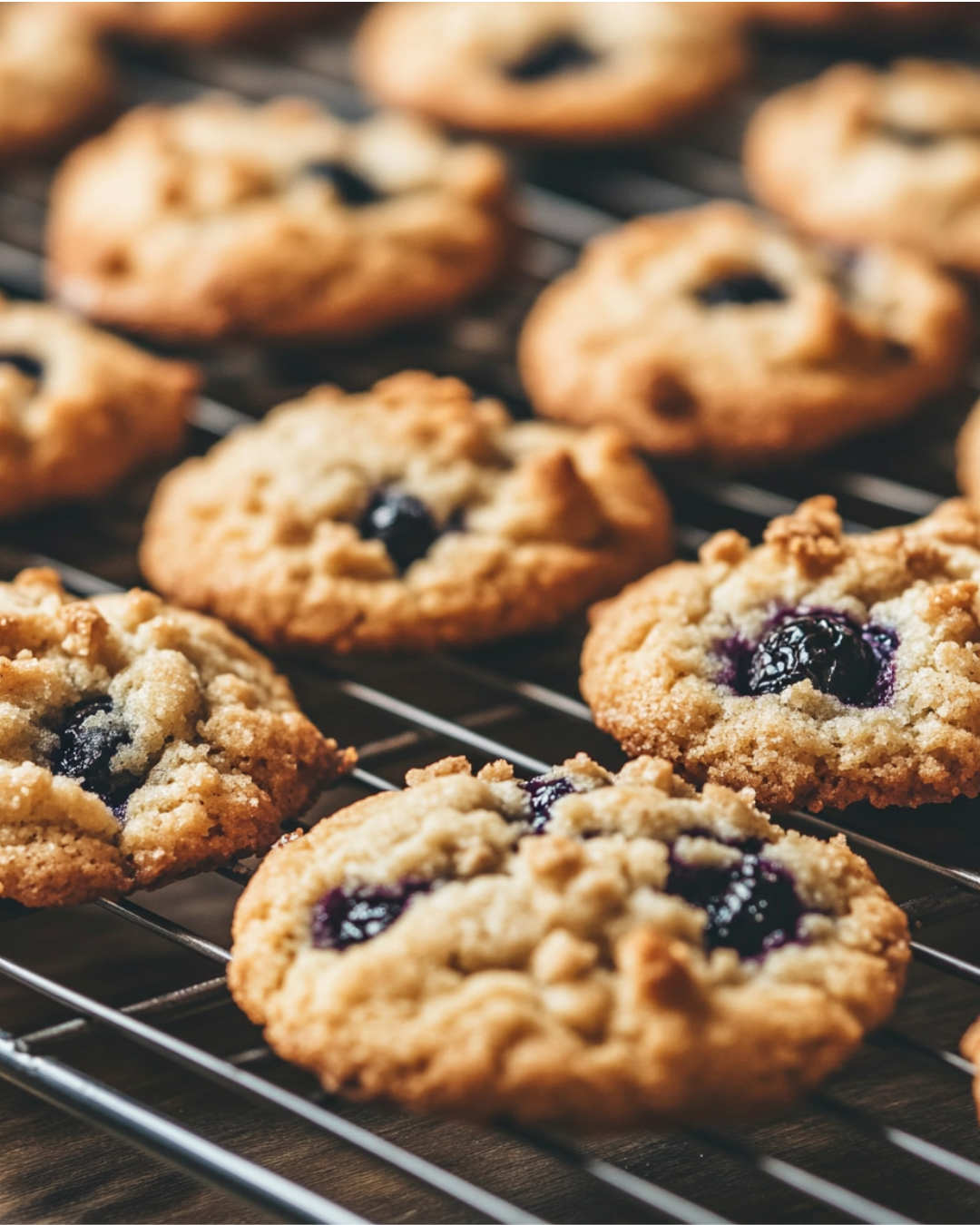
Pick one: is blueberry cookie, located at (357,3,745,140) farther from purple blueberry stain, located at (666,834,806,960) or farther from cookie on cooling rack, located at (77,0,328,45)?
purple blueberry stain, located at (666,834,806,960)

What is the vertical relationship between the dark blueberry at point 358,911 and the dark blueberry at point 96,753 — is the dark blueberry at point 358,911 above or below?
below

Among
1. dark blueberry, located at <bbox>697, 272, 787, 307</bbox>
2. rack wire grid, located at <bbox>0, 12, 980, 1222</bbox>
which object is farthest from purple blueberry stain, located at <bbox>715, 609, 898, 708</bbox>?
dark blueberry, located at <bbox>697, 272, 787, 307</bbox>

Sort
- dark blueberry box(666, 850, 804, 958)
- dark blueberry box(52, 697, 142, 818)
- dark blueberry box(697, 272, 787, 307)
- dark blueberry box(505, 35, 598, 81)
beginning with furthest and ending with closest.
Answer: dark blueberry box(505, 35, 598, 81), dark blueberry box(697, 272, 787, 307), dark blueberry box(52, 697, 142, 818), dark blueberry box(666, 850, 804, 958)

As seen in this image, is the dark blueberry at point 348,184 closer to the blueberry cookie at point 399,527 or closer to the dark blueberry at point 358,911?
the blueberry cookie at point 399,527

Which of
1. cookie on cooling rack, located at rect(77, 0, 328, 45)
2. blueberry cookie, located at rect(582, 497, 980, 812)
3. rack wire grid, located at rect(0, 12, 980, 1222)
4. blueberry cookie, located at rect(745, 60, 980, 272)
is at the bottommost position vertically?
rack wire grid, located at rect(0, 12, 980, 1222)

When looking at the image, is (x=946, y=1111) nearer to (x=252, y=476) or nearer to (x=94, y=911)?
(x=94, y=911)

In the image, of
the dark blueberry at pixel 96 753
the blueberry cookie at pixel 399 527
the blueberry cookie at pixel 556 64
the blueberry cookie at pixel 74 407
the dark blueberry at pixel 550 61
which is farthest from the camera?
the dark blueberry at pixel 550 61

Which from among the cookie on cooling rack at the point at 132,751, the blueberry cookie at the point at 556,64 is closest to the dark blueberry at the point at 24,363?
the cookie on cooling rack at the point at 132,751

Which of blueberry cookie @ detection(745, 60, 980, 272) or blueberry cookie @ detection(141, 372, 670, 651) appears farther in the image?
blueberry cookie @ detection(745, 60, 980, 272)
